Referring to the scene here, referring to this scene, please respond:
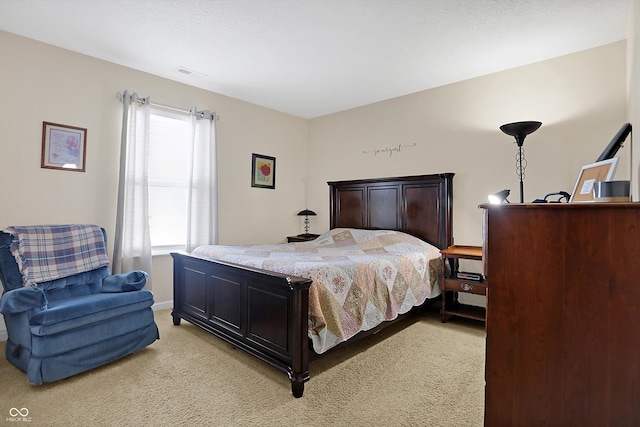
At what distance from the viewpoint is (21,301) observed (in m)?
2.09

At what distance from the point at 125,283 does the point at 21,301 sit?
647 mm

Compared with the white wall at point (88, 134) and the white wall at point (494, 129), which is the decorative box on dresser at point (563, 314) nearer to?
the white wall at point (494, 129)

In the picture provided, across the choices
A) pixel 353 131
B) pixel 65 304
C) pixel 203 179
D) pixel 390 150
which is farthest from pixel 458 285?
pixel 65 304

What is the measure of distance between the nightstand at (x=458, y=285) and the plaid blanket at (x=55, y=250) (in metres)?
3.19

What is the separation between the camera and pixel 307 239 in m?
4.80

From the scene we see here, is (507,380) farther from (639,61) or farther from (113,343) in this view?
(113,343)

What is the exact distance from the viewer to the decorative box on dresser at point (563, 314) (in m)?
1.10

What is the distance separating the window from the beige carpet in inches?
56.5

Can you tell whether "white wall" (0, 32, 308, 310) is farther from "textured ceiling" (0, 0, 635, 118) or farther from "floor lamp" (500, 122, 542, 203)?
"floor lamp" (500, 122, 542, 203)

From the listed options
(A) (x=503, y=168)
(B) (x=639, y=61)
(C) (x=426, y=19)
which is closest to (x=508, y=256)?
(B) (x=639, y=61)

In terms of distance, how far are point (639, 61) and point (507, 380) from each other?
197 cm

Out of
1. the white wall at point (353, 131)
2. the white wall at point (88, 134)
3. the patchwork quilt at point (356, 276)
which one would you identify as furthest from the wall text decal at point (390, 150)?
the white wall at point (88, 134)

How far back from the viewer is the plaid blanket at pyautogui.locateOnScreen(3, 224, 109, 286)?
2.44 m

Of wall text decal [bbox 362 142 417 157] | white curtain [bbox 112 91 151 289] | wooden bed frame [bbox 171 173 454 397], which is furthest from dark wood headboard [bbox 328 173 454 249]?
white curtain [bbox 112 91 151 289]
